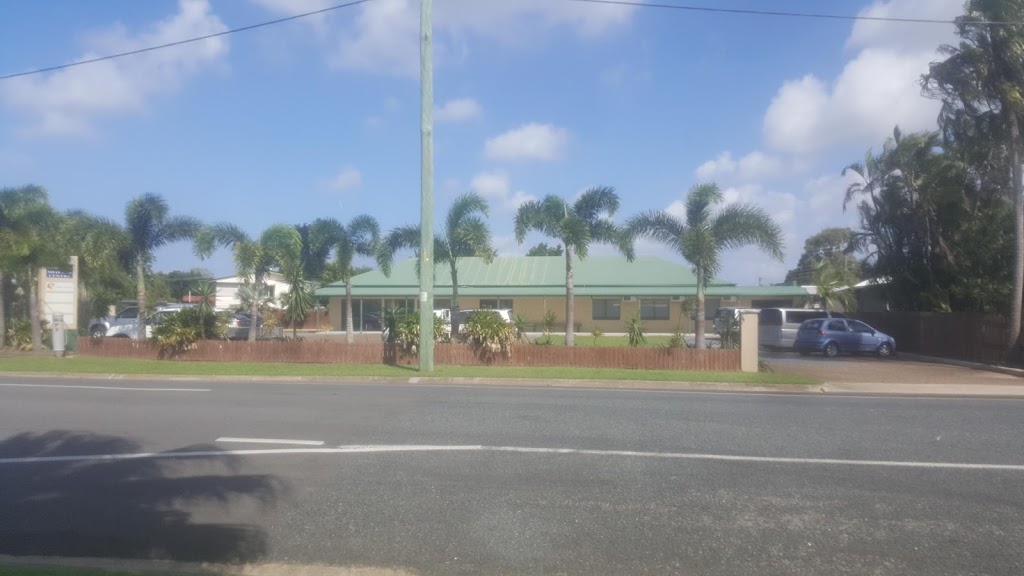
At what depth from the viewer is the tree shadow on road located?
6.66 metres

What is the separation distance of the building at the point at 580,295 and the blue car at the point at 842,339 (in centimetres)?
1336

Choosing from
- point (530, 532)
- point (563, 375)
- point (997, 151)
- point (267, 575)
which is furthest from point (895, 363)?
point (267, 575)

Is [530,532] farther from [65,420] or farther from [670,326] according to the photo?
[670,326]

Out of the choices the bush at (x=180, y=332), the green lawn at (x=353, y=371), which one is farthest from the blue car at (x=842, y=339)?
the bush at (x=180, y=332)

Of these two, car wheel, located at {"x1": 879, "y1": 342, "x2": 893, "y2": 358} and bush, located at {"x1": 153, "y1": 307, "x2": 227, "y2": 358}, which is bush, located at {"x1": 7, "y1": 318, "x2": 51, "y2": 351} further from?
car wheel, located at {"x1": 879, "y1": 342, "x2": 893, "y2": 358}

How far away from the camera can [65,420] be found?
504 inches

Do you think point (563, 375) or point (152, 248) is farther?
point (152, 248)

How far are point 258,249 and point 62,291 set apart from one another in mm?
7543

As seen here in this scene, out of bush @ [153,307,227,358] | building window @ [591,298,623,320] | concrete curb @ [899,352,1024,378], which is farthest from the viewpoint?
building window @ [591,298,623,320]

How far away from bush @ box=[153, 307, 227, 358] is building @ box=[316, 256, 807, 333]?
1839cm

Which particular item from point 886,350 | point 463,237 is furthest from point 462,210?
point 886,350

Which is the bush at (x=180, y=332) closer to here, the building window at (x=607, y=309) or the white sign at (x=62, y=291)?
the white sign at (x=62, y=291)

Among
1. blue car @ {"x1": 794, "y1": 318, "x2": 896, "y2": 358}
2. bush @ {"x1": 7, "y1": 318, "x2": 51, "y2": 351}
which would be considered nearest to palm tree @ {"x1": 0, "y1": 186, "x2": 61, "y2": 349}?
bush @ {"x1": 7, "y1": 318, "x2": 51, "y2": 351}

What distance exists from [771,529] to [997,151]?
25152mm
